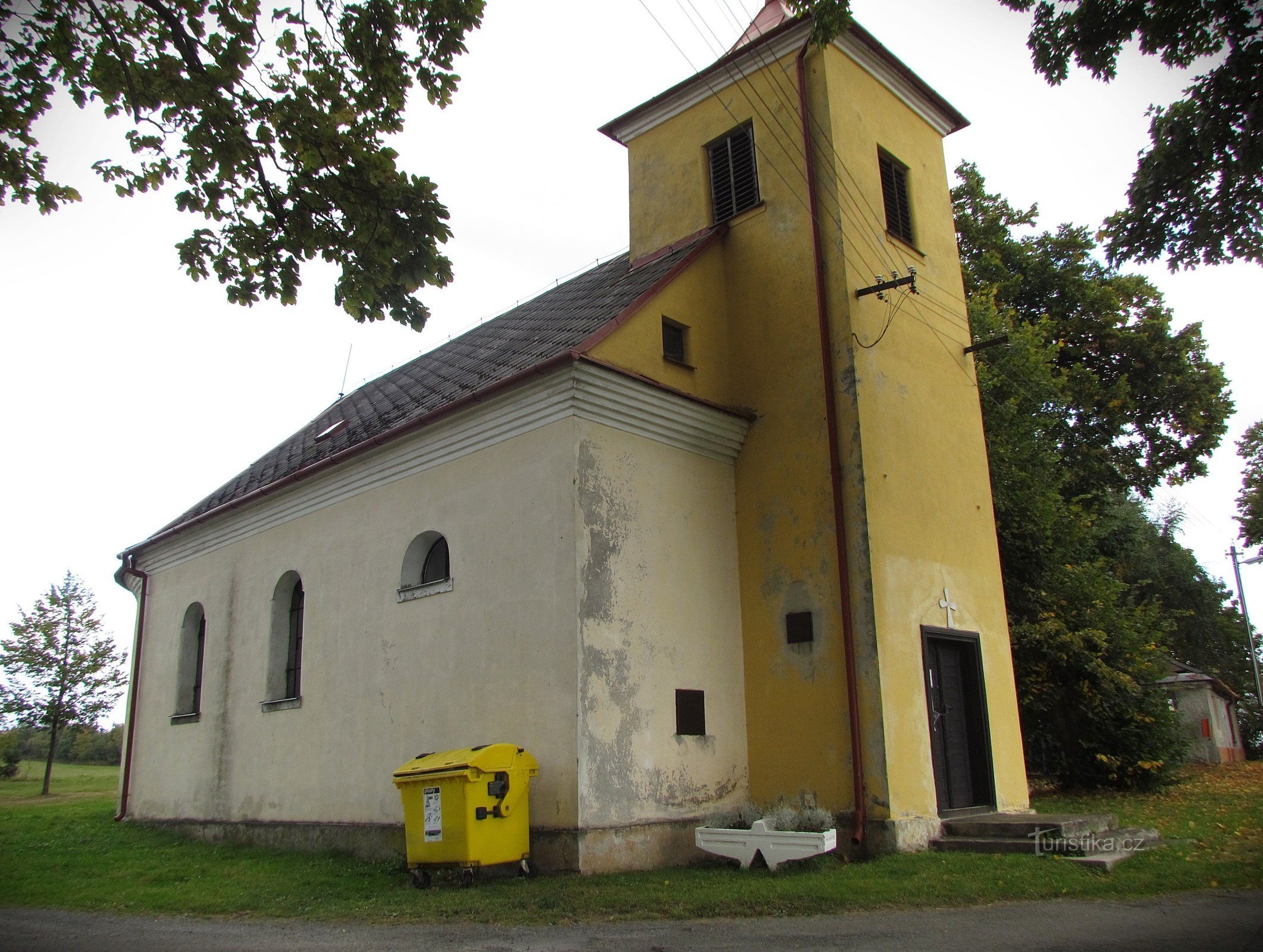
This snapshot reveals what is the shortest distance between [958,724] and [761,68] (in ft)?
29.0

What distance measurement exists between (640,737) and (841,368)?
4.69 meters

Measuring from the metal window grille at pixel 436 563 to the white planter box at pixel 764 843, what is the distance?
4258 mm

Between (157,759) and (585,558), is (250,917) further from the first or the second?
(157,759)

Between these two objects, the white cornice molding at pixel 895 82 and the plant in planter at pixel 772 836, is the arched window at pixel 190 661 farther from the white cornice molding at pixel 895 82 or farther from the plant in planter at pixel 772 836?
the white cornice molding at pixel 895 82

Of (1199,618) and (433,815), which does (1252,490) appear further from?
(433,815)

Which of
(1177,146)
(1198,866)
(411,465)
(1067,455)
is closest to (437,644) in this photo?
(411,465)

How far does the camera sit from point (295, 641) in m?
13.8

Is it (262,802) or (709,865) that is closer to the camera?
(709,865)

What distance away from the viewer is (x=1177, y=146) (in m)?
7.70

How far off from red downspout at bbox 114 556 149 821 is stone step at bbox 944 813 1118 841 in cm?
1326

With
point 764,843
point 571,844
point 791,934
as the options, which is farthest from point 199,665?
point 791,934

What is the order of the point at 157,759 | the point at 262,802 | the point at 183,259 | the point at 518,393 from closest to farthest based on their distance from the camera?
the point at 183,259 → the point at 518,393 → the point at 262,802 → the point at 157,759

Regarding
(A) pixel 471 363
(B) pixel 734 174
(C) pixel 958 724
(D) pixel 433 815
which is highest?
(B) pixel 734 174

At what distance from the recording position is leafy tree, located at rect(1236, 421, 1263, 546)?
106 feet
